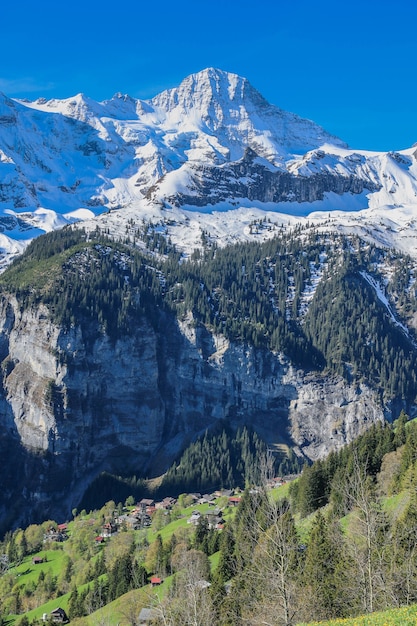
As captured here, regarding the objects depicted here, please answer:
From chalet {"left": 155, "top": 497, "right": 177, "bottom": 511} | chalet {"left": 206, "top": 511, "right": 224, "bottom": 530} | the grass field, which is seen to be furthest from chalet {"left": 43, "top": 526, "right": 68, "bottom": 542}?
the grass field

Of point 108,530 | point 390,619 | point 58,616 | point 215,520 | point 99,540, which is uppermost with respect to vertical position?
point 390,619

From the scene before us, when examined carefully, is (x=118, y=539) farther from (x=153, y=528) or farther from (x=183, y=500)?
(x=183, y=500)

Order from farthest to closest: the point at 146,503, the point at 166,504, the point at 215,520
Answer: the point at 146,503 → the point at 166,504 → the point at 215,520

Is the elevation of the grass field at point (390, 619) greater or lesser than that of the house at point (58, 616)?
greater

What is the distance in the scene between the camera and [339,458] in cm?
11150

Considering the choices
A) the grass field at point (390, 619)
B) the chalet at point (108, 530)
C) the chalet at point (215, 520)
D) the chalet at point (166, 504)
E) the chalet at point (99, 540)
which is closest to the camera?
the grass field at point (390, 619)

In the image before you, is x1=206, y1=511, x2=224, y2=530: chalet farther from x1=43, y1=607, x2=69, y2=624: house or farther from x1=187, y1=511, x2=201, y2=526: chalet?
x1=43, y1=607, x2=69, y2=624: house

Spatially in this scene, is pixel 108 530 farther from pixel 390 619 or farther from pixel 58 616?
pixel 390 619

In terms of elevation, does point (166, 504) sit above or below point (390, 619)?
below

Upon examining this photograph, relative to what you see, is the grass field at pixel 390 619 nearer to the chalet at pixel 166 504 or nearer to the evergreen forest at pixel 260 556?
the evergreen forest at pixel 260 556

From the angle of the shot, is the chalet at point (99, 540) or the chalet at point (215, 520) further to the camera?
the chalet at point (99, 540)

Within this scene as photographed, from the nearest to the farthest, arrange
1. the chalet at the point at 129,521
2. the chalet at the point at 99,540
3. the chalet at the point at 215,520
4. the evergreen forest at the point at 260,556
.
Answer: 1. the evergreen forest at the point at 260,556
2. the chalet at the point at 215,520
3. the chalet at the point at 99,540
4. the chalet at the point at 129,521

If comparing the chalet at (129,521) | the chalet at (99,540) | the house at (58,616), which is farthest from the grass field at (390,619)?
the chalet at (129,521)

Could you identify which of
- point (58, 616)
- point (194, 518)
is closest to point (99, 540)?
point (194, 518)
